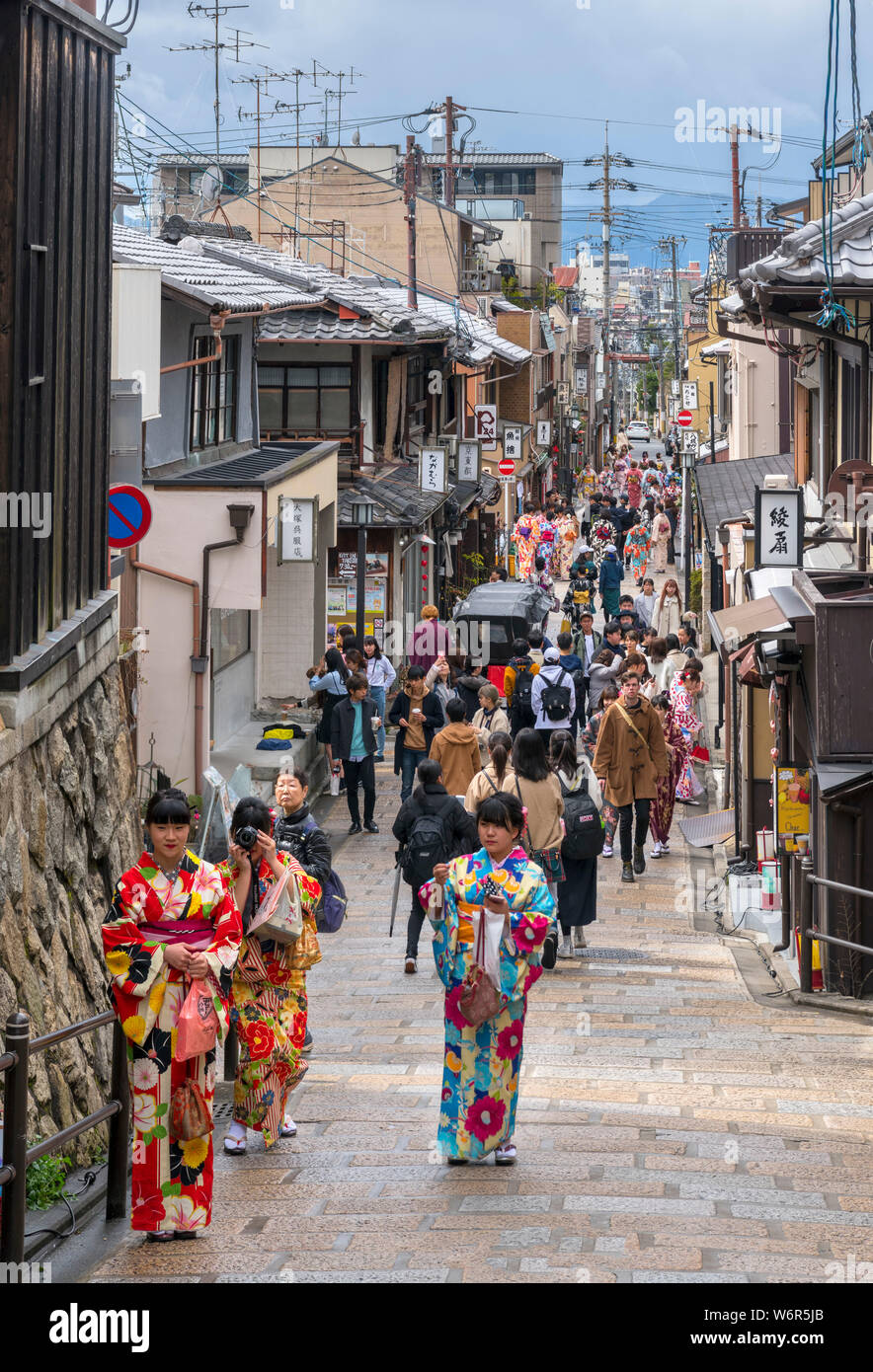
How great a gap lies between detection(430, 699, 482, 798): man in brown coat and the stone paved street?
2840mm

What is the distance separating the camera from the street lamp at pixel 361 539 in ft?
85.3

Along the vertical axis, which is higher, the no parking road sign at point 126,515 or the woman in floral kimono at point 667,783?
the no parking road sign at point 126,515

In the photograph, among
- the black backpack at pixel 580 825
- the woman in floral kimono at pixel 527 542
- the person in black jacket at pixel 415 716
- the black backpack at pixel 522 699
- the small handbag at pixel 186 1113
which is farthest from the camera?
the woman in floral kimono at pixel 527 542

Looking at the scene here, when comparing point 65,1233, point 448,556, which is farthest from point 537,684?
Answer: point 448,556

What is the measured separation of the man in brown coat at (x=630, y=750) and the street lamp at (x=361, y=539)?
11.3m

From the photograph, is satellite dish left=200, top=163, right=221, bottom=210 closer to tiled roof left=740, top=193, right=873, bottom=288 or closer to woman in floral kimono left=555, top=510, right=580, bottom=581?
woman in floral kimono left=555, top=510, right=580, bottom=581

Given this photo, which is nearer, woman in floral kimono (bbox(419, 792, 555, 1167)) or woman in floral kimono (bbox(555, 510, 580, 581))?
woman in floral kimono (bbox(419, 792, 555, 1167))

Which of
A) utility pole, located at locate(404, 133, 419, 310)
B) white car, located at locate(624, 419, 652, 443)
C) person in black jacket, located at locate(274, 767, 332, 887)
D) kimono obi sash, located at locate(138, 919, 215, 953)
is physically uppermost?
white car, located at locate(624, 419, 652, 443)

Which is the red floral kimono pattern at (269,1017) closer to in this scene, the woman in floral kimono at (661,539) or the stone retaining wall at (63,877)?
the stone retaining wall at (63,877)

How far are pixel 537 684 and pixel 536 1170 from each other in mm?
10641

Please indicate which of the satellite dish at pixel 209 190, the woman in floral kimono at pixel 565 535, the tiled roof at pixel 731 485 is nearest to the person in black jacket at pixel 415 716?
the tiled roof at pixel 731 485

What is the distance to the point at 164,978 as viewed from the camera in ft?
19.8

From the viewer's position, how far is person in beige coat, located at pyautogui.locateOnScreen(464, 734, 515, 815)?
36.3 feet

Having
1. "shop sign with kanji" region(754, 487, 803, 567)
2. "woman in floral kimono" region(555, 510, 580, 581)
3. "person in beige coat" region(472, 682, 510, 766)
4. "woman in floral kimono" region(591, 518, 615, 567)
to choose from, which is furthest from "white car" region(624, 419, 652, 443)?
"person in beige coat" region(472, 682, 510, 766)
